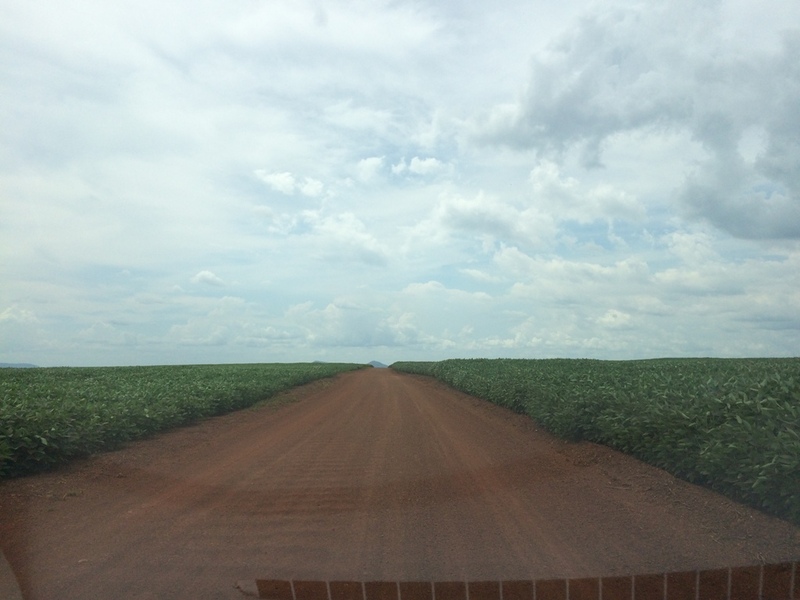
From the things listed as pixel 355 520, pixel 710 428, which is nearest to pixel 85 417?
pixel 355 520

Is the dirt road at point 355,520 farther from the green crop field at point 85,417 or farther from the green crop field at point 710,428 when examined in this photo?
the green crop field at point 85,417

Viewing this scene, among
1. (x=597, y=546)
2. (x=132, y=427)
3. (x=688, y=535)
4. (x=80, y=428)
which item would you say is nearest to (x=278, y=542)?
(x=597, y=546)

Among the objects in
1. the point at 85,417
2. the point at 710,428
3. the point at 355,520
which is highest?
the point at 710,428

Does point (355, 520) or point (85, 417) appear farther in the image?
point (85, 417)

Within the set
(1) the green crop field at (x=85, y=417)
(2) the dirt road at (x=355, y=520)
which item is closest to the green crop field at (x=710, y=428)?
(2) the dirt road at (x=355, y=520)

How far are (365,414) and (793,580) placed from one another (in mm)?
16264

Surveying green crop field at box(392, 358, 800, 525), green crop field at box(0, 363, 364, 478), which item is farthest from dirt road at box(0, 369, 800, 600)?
green crop field at box(0, 363, 364, 478)

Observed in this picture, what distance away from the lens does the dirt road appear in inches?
258

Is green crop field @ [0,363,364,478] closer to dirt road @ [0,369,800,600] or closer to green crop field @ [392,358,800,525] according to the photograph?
dirt road @ [0,369,800,600]

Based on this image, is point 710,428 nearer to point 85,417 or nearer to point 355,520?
point 355,520

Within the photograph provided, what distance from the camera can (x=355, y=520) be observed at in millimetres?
8336

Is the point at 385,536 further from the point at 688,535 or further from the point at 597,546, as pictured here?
the point at 688,535

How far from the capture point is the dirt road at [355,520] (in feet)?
21.5

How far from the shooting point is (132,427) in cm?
1536
